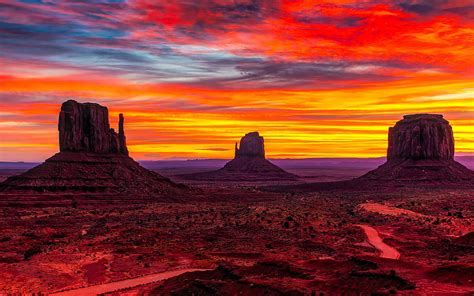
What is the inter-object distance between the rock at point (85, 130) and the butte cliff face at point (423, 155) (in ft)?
278

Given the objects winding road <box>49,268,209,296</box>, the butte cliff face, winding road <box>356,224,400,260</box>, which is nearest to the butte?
winding road <box>356,224,400,260</box>

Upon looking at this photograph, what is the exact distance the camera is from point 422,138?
14812cm

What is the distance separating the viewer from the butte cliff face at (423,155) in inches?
5625

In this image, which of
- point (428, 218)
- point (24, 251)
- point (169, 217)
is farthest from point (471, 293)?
point (169, 217)

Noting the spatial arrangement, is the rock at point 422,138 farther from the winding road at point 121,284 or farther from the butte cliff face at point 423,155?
the winding road at point 121,284

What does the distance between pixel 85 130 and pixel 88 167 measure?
10.7 m

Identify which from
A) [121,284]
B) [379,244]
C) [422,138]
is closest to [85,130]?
[379,244]

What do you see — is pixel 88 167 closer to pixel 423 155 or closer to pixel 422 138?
pixel 422 138

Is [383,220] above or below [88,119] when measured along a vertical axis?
below

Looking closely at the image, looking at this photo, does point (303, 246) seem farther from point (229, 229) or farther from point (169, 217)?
point (169, 217)

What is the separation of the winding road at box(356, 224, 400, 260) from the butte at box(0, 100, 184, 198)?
58.0 m

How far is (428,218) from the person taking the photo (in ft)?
228

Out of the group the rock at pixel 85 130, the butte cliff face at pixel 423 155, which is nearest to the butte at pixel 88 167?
the rock at pixel 85 130

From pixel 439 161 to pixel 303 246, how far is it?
4619 inches
